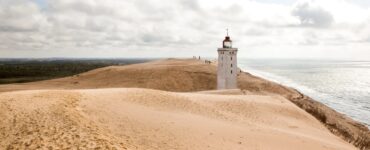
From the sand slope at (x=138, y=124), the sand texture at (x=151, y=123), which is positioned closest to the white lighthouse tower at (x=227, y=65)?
the sand texture at (x=151, y=123)

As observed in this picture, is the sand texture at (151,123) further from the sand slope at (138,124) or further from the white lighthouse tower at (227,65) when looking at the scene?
the white lighthouse tower at (227,65)

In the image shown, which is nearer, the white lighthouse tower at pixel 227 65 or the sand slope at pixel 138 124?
the sand slope at pixel 138 124

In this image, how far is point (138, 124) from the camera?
16641 millimetres

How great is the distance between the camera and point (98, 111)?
17797 mm

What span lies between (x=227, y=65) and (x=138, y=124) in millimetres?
28999

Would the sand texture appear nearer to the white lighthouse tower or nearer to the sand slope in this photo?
the sand slope

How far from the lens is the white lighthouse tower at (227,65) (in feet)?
143

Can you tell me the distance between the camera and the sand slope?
14201mm

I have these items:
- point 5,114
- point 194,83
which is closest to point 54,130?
point 5,114

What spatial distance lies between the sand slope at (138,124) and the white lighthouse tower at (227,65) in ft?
60.6

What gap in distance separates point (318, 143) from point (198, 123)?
6381 millimetres

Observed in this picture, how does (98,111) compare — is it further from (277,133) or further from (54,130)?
(277,133)

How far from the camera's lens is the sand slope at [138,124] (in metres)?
14.2

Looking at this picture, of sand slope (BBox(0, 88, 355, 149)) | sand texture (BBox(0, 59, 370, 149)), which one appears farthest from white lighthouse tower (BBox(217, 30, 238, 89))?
sand slope (BBox(0, 88, 355, 149))
